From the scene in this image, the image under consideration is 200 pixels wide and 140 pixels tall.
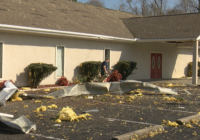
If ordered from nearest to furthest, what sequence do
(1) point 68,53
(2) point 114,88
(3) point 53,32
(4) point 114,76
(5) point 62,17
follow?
(2) point 114,88 < (3) point 53,32 < (1) point 68,53 < (5) point 62,17 < (4) point 114,76

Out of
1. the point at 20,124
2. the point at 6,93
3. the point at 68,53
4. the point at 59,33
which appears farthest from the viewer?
the point at 68,53

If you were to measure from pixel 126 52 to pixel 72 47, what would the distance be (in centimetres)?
545

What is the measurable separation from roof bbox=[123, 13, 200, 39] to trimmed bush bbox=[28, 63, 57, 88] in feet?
29.5

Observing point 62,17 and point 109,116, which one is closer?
point 109,116

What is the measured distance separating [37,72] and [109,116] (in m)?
7.57

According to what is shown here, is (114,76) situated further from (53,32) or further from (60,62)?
(53,32)

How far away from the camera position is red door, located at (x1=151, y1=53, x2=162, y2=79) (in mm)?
25188

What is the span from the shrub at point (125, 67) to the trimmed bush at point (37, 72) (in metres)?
6.42

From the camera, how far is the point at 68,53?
1827cm

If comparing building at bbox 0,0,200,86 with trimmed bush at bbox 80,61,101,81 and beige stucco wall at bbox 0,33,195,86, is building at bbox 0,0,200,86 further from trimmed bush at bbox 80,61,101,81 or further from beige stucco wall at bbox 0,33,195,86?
trimmed bush at bbox 80,61,101,81

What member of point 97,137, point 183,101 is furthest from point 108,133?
point 183,101

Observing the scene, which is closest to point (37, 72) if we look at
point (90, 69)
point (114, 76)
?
point (90, 69)

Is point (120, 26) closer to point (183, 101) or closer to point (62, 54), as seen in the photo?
point (62, 54)

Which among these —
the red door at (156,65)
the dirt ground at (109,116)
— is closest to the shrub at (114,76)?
the dirt ground at (109,116)
